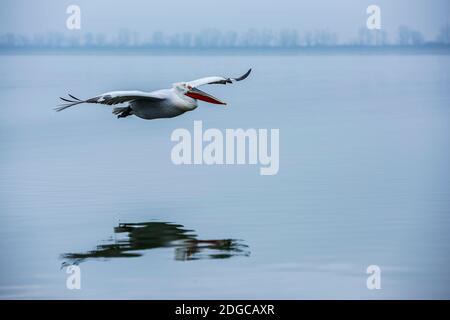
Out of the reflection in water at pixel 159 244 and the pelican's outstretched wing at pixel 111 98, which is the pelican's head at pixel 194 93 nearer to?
the pelican's outstretched wing at pixel 111 98

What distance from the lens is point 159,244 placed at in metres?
13.2

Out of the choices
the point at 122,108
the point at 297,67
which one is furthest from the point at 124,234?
the point at 297,67

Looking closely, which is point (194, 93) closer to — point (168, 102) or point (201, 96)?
point (201, 96)

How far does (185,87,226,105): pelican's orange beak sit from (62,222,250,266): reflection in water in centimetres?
161

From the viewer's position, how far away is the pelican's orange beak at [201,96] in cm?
1448

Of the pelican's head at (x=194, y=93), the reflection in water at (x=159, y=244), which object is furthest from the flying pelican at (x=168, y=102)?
the reflection in water at (x=159, y=244)

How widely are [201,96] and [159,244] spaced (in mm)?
2222

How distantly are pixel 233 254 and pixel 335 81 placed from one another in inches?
523

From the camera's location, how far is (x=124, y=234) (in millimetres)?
13523

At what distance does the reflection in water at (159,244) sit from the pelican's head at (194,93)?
1.59 meters

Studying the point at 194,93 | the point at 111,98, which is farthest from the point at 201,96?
the point at 111,98

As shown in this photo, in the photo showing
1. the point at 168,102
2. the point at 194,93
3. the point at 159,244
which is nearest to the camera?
the point at 159,244

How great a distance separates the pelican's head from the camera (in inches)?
565

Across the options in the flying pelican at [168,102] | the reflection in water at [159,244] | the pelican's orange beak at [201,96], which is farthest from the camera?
the pelican's orange beak at [201,96]
